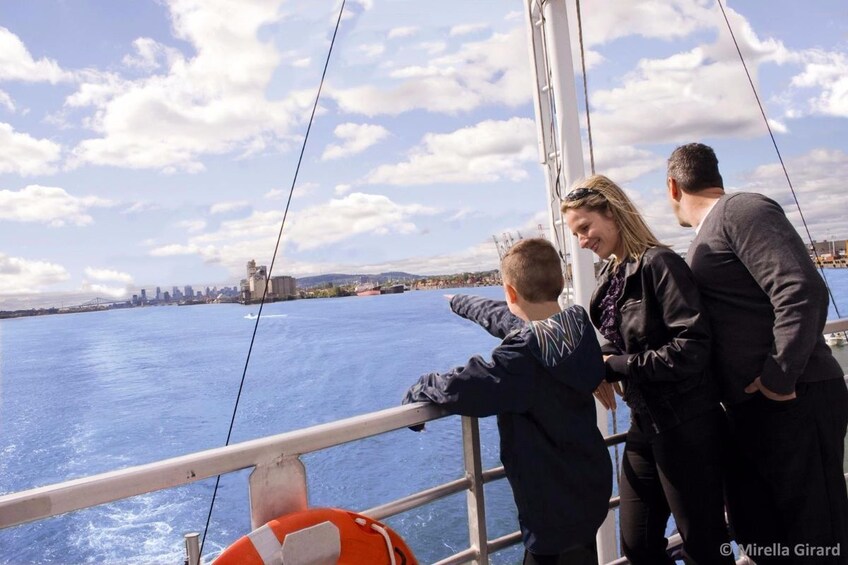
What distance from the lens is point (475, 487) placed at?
1490 mm

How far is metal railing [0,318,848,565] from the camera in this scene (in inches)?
36.9

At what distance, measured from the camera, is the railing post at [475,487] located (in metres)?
1.49

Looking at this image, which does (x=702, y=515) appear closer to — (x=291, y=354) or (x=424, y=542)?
(x=424, y=542)

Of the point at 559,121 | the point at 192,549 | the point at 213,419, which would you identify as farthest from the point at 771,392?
the point at 213,419

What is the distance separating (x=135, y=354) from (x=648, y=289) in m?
65.9

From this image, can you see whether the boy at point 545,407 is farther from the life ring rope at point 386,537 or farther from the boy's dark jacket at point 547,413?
the life ring rope at point 386,537

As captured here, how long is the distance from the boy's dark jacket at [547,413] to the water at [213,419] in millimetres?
616

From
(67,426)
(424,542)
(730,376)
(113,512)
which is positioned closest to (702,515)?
(730,376)

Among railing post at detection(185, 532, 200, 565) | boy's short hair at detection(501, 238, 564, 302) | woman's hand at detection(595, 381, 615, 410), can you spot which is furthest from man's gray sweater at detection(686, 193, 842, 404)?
railing post at detection(185, 532, 200, 565)

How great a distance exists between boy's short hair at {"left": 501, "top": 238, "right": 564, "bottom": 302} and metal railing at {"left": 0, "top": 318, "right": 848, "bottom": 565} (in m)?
0.32

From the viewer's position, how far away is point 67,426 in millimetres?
39188

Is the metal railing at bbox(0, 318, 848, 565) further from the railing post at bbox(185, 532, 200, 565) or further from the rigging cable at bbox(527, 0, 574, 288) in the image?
the rigging cable at bbox(527, 0, 574, 288)

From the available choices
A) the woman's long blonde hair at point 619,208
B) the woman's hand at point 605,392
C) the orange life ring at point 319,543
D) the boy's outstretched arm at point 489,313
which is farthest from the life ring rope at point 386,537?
the woman's long blonde hair at point 619,208

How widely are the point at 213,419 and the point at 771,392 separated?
40.1 metres
